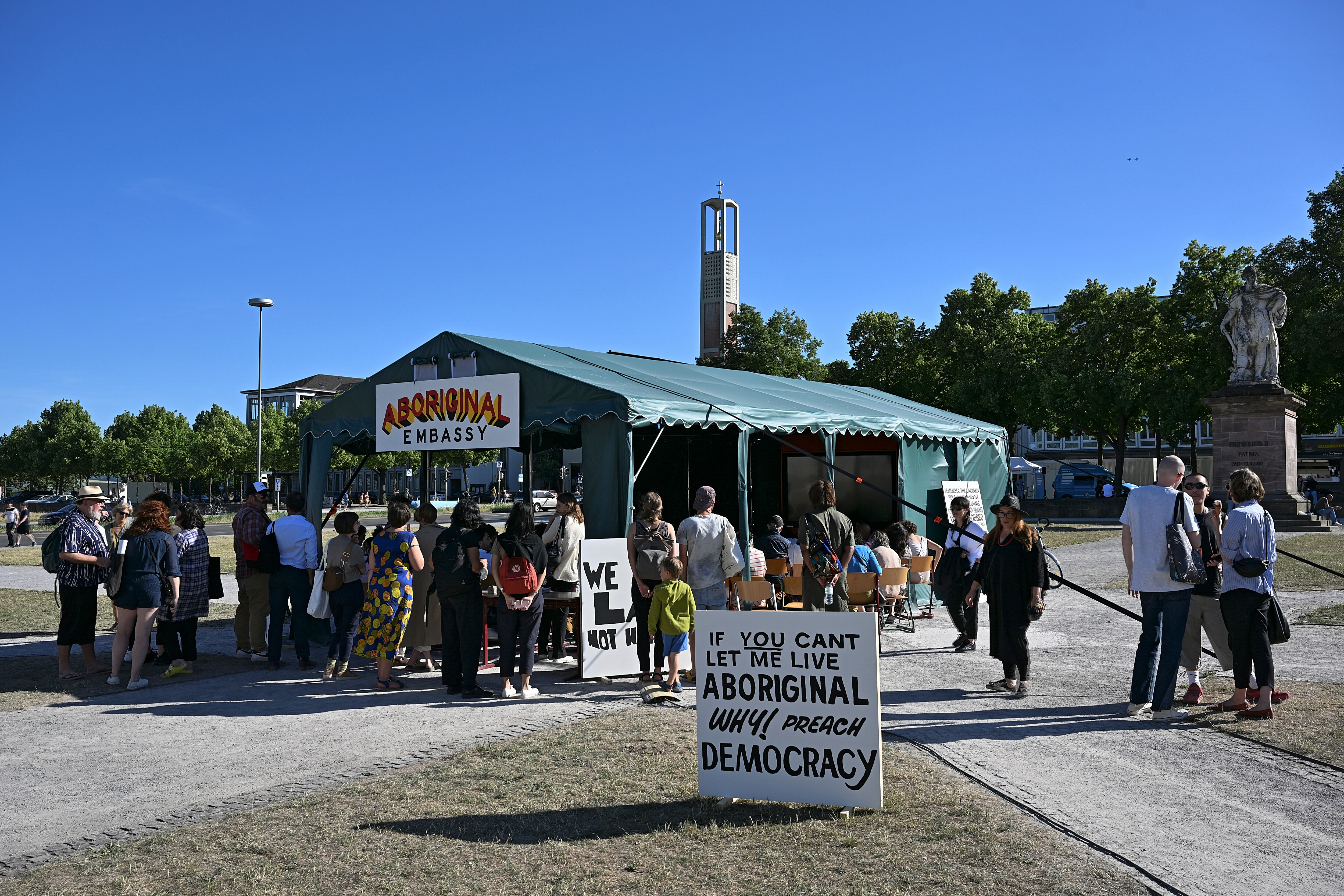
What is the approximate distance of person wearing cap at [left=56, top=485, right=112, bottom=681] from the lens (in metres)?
9.12

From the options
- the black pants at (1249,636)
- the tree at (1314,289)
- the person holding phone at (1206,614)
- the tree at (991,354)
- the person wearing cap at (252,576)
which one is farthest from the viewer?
the tree at (991,354)

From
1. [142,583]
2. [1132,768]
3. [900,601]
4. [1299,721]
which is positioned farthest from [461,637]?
[900,601]

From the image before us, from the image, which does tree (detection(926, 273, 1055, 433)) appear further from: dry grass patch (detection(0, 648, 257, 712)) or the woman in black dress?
dry grass patch (detection(0, 648, 257, 712))

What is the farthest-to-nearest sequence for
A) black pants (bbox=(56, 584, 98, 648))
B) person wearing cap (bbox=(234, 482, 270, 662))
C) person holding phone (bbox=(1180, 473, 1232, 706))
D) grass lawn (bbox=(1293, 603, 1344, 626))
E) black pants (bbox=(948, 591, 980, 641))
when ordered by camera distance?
grass lawn (bbox=(1293, 603, 1344, 626)), black pants (bbox=(948, 591, 980, 641)), person wearing cap (bbox=(234, 482, 270, 662)), black pants (bbox=(56, 584, 98, 648)), person holding phone (bbox=(1180, 473, 1232, 706))

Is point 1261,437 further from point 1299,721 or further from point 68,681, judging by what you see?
point 68,681

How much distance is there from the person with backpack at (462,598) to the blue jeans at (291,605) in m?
2.04

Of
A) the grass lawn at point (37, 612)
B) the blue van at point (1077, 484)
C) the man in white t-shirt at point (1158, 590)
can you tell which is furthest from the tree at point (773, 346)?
the man in white t-shirt at point (1158, 590)

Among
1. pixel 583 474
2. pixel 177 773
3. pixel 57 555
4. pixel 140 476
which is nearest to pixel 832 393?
pixel 583 474

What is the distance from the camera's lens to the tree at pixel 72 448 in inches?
2854

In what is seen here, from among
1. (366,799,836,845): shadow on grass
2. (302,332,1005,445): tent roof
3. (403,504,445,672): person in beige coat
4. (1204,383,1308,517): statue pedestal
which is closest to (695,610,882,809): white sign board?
(366,799,836,845): shadow on grass

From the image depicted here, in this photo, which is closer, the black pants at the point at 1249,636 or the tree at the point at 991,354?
the black pants at the point at 1249,636

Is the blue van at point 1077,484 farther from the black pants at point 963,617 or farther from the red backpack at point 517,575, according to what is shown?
the red backpack at point 517,575

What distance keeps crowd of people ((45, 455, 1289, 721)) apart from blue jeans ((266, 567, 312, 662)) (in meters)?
0.02

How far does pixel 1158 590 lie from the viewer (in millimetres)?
7250
